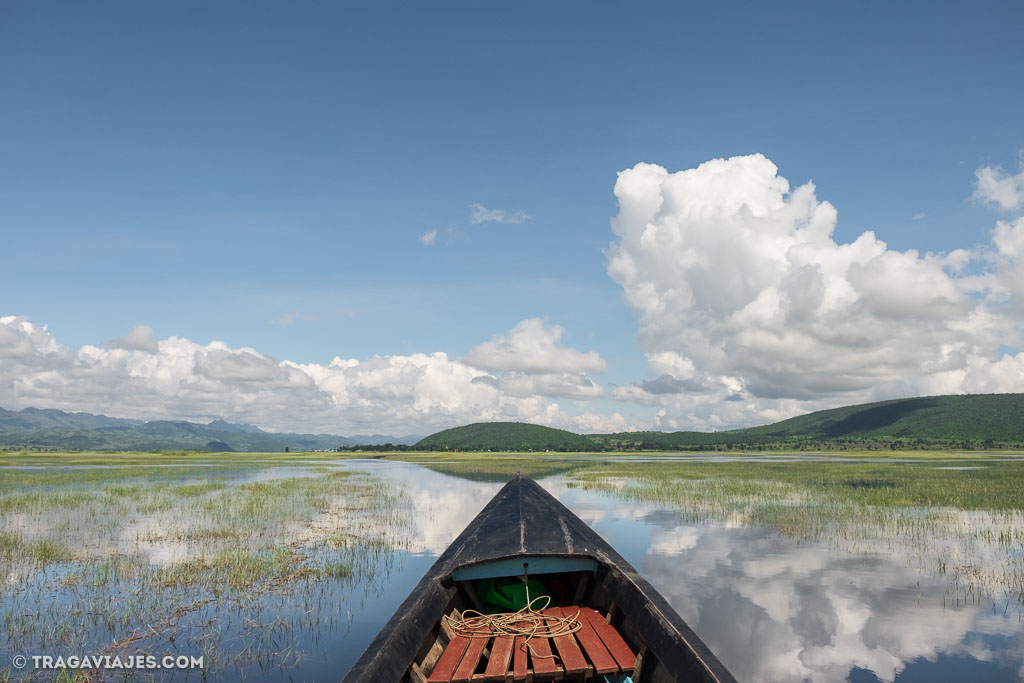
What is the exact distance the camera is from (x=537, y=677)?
5426 mm

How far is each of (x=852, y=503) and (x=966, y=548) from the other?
9.05 m

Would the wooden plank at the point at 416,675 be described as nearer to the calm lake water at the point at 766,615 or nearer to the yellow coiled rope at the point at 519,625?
the yellow coiled rope at the point at 519,625

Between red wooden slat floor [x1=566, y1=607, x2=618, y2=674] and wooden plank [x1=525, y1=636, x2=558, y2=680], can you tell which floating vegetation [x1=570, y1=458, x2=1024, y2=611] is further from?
wooden plank [x1=525, y1=636, x2=558, y2=680]

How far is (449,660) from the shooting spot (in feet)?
19.8

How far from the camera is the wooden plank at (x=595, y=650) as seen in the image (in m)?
5.61

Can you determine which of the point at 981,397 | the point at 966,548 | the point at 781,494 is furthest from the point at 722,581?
the point at 981,397

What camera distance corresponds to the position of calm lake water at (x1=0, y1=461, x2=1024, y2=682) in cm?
846

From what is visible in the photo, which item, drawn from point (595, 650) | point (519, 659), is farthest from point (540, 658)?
point (595, 650)

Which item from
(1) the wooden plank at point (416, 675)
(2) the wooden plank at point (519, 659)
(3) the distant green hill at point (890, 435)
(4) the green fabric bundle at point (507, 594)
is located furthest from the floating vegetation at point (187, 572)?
(3) the distant green hill at point (890, 435)

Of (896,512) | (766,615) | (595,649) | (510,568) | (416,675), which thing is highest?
(510,568)

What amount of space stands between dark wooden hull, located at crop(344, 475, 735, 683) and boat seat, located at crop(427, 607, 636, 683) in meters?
0.29

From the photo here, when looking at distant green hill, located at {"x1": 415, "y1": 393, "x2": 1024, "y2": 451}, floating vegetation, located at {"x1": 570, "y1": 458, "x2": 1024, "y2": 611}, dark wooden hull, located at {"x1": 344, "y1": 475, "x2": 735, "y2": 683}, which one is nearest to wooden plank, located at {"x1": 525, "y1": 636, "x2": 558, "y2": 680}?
dark wooden hull, located at {"x1": 344, "y1": 475, "x2": 735, "y2": 683}

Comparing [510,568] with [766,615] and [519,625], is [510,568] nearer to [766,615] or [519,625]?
[519,625]

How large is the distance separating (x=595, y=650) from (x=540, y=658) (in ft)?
2.22
